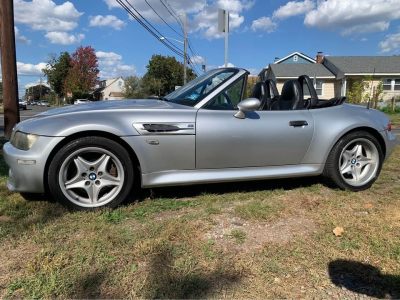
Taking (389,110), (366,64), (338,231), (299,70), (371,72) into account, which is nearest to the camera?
(338,231)

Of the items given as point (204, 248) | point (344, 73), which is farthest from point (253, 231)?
point (344, 73)

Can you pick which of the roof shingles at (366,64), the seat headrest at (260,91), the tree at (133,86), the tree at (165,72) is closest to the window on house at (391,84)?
the roof shingles at (366,64)

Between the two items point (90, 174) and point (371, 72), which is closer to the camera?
point (90, 174)

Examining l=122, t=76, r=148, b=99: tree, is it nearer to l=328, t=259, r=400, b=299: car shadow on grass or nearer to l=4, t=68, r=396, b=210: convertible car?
l=4, t=68, r=396, b=210: convertible car

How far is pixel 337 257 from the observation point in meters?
2.22

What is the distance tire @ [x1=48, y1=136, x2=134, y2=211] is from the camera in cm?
285

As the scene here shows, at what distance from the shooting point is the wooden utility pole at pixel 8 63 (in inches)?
221

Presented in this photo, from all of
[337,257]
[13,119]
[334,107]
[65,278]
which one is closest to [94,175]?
[65,278]

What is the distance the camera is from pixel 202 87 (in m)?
3.60

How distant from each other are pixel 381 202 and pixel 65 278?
3118 millimetres

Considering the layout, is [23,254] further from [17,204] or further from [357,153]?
[357,153]

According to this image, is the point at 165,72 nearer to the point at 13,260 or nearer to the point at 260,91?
the point at 260,91

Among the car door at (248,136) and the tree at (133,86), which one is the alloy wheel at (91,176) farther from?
the tree at (133,86)

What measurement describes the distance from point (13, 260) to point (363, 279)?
232cm
